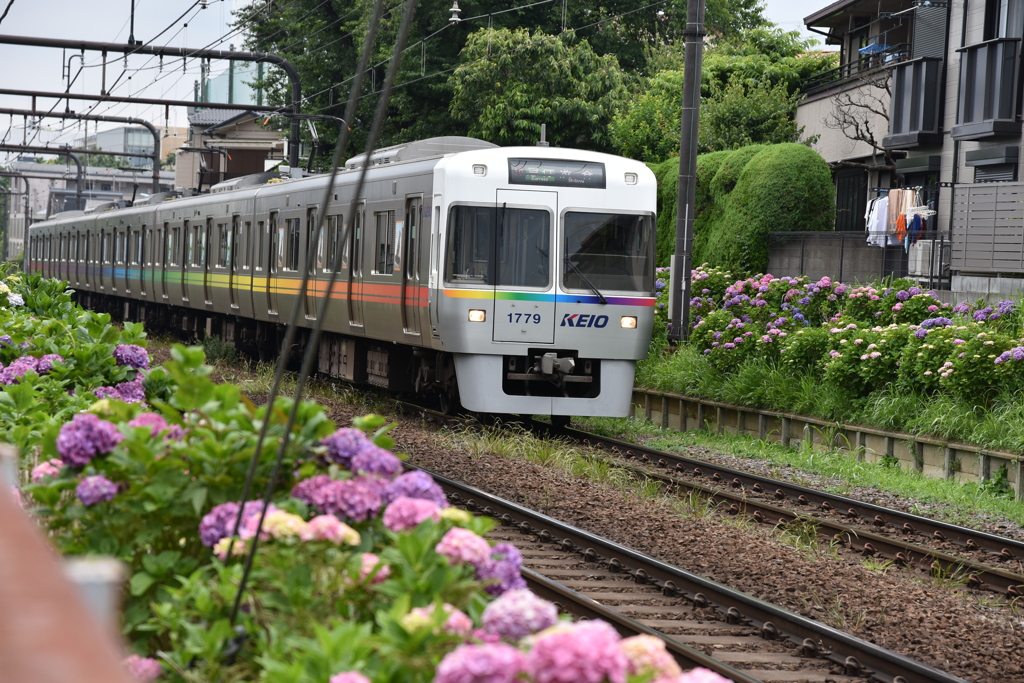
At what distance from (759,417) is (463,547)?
12.3 m

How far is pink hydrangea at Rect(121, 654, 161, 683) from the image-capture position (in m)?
3.18

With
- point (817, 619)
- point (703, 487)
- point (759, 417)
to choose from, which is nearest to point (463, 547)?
point (817, 619)

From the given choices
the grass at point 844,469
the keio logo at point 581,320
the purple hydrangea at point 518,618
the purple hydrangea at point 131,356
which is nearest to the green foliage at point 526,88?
the grass at point 844,469

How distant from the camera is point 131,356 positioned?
23.7 ft

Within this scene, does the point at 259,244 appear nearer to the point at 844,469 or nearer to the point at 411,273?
the point at 411,273

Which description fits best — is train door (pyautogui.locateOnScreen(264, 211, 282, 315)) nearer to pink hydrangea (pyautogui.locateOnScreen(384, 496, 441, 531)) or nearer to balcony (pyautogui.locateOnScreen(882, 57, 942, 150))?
balcony (pyautogui.locateOnScreen(882, 57, 942, 150))

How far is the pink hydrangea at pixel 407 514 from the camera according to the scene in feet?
11.5

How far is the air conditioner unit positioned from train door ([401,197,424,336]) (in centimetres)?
979

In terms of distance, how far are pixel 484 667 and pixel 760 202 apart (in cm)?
1919

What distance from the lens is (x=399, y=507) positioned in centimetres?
353

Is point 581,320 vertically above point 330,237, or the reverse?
point 330,237

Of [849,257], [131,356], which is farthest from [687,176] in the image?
[131,356]

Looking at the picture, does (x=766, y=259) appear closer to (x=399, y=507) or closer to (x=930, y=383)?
(x=930, y=383)

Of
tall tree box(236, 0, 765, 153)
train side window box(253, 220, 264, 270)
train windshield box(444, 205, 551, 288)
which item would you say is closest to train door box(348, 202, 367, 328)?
train windshield box(444, 205, 551, 288)
